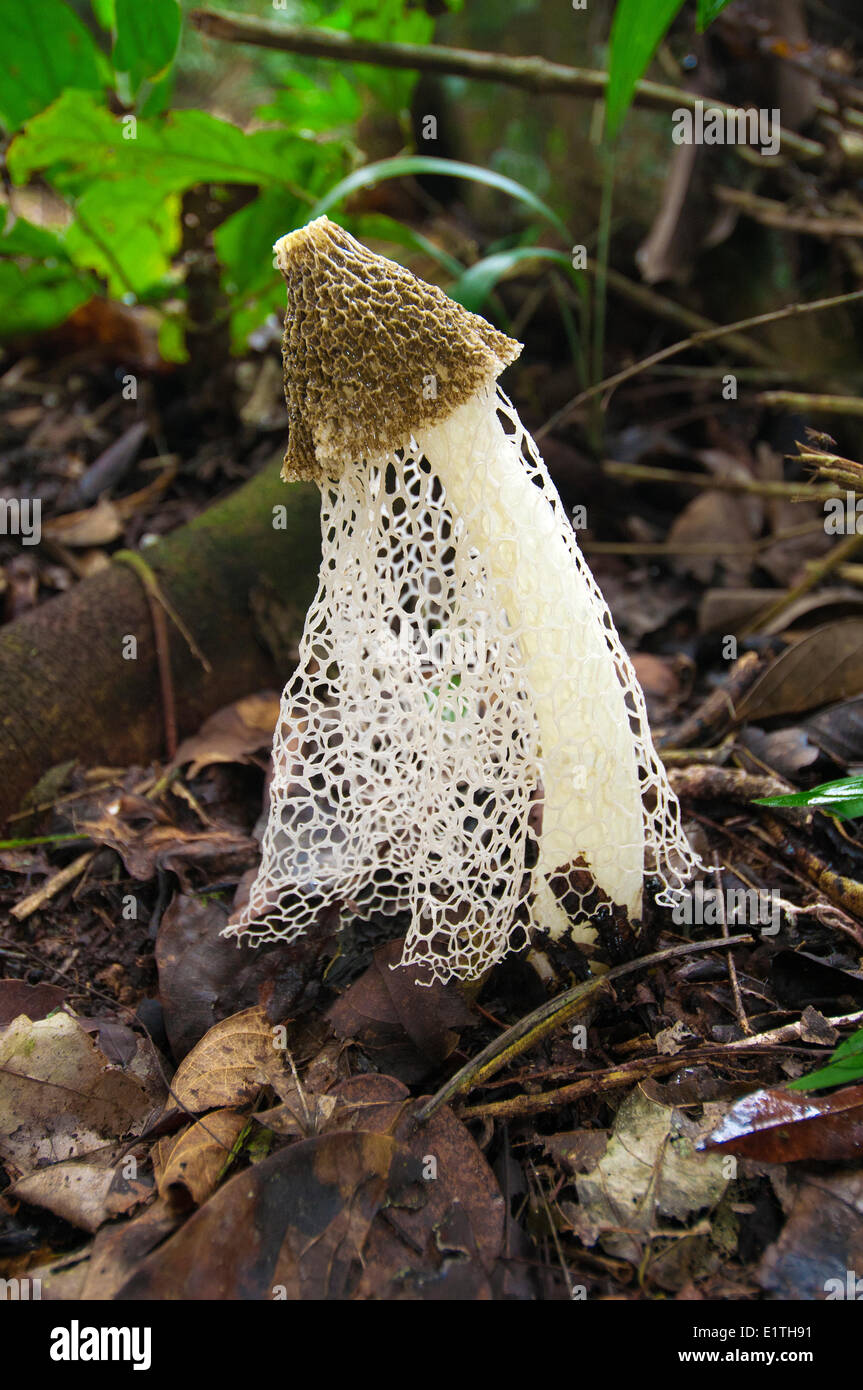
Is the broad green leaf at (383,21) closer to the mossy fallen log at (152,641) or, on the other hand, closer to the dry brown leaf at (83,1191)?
the mossy fallen log at (152,641)

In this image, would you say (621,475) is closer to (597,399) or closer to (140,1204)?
(597,399)

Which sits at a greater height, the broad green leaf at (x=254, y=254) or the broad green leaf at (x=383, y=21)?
the broad green leaf at (x=383, y=21)

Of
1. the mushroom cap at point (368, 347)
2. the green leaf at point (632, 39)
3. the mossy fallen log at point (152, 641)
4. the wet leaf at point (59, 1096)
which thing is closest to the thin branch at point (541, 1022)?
the wet leaf at point (59, 1096)

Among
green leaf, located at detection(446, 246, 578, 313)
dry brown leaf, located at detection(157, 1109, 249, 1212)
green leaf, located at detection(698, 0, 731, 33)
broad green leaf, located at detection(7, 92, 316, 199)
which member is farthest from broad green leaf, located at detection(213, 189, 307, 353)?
dry brown leaf, located at detection(157, 1109, 249, 1212)

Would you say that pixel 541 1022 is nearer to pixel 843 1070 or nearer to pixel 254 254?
pixel 843 1070

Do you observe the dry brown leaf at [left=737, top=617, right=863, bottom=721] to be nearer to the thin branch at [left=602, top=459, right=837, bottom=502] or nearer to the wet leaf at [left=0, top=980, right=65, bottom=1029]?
the thin branch at [left=602, top=459, right=837, bottom=502]

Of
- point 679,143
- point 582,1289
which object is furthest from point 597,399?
point 582,1289

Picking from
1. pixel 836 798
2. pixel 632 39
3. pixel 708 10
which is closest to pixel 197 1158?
pixel 836 798
